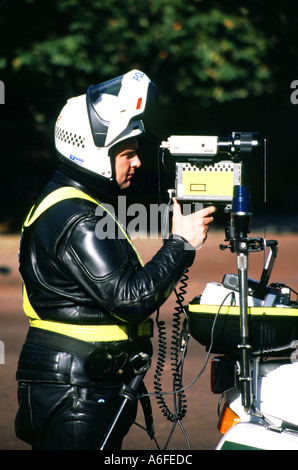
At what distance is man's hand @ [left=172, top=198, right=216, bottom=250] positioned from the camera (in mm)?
2596

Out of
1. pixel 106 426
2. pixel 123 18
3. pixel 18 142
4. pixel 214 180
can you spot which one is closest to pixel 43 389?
pixel 106 426

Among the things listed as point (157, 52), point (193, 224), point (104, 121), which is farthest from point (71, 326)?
point (157, 52)

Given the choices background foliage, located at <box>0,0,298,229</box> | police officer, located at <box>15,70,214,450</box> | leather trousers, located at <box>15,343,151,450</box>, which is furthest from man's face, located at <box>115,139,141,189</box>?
background foliage, located at <box>0,0,298,229</box>

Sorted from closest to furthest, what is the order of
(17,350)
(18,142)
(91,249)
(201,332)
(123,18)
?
(91,249), (201,332), (17,350), (123,18), (18,142)

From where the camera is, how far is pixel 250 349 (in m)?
2.40

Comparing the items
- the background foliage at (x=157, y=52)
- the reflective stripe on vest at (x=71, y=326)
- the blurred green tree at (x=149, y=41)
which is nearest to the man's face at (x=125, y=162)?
the reflective stripe on vest at (x=71, y=326)

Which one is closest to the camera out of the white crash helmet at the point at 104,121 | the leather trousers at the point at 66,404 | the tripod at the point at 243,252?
the tripod at the point at 243,252

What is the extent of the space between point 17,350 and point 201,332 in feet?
14.4

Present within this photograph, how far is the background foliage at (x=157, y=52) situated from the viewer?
12211 millimetres

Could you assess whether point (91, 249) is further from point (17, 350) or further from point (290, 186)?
point (290, 186)

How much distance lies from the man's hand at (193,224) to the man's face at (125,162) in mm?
264

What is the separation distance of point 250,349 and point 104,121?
102 centimetres

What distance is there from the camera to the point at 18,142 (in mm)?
15047

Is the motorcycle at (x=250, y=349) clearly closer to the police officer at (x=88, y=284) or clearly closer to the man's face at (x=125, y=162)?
A: the police officer at (x=88, y=284)
